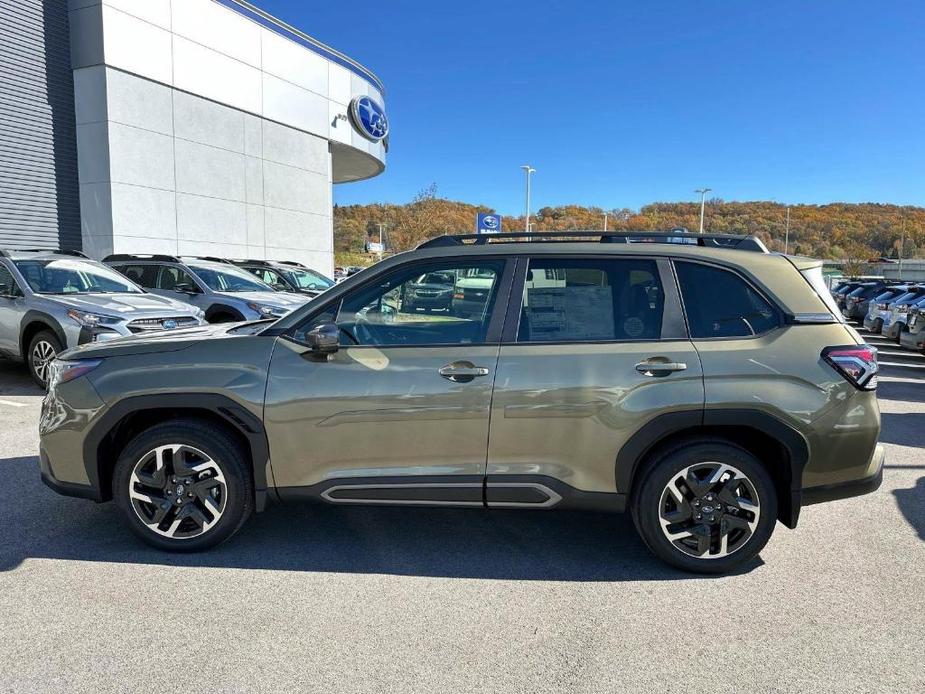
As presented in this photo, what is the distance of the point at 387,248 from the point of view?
57281 millimetres

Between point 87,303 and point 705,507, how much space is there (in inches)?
302

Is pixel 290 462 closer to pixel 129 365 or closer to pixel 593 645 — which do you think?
pixel 129 365

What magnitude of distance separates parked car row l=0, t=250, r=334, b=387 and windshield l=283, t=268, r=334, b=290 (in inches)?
135

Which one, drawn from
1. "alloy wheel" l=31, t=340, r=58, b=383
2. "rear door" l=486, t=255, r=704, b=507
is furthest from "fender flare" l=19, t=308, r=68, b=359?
"rear door" l=486, t=255, r=704, b=507

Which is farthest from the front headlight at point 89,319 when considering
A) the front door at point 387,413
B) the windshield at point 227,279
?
the front door at point 387,413

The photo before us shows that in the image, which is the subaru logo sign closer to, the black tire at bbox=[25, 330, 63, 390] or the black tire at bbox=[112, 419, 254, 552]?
the black tire at bbox=[25, 330, 63, 390]

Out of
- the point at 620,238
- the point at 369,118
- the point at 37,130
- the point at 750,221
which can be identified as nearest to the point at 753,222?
the point at 750,221

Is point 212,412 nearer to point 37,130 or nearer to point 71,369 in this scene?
point 71,369

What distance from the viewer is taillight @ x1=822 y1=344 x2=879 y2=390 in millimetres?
3301

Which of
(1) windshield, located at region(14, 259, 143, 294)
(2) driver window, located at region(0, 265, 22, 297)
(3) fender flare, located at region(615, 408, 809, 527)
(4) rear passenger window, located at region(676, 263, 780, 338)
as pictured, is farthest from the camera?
(1) windshield, located at region(14, 259, 143, 294)

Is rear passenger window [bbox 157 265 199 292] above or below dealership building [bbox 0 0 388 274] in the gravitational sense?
below

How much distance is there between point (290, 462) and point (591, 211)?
66745 millimetres

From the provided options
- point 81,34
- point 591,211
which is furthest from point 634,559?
point 591,211

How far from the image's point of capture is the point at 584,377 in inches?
130
